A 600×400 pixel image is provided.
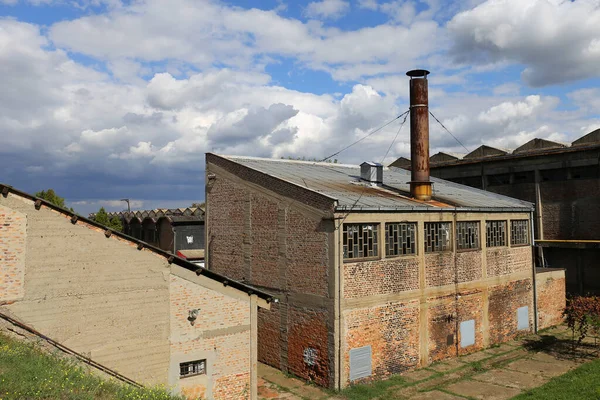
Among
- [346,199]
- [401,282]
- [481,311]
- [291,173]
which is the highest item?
[291,173]

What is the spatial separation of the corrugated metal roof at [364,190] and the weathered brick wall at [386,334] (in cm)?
373

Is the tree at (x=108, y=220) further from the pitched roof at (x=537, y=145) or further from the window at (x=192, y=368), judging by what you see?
the pitched roof at (x=537, y=145)

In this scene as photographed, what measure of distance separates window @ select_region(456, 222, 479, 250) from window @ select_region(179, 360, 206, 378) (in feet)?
40.2

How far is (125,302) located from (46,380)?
3.78 meters

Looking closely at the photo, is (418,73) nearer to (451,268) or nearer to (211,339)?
(451,268)

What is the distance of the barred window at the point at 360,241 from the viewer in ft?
55.7

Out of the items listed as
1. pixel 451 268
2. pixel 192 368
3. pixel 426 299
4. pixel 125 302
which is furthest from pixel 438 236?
pixel 125 302

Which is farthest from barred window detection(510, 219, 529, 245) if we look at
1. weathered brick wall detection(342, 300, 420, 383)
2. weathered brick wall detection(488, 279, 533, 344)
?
weathered brick wall detection(342, 300, 420, 383)

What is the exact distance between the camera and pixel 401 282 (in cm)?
1845

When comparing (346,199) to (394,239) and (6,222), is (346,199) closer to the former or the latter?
(394,239)

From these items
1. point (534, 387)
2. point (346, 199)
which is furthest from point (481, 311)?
point (346, 199)

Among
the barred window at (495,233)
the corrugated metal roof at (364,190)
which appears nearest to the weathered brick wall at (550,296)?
the barred window at (495,233)

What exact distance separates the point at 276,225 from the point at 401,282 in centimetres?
522

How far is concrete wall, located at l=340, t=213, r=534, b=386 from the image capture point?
17.2m
